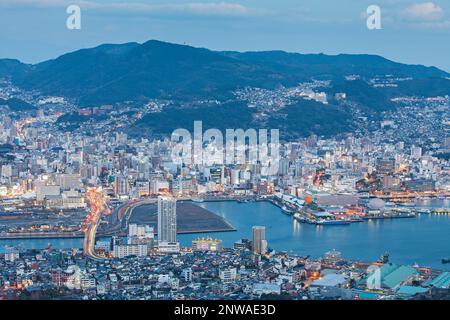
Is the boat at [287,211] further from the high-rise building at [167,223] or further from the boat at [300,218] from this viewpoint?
the high-rise building at [167,223]

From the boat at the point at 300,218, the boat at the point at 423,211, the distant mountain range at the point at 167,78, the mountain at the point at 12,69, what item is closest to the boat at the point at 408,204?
the boat at the point at 423,211

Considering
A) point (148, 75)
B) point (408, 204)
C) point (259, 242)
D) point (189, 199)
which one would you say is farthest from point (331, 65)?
point (259, 242)

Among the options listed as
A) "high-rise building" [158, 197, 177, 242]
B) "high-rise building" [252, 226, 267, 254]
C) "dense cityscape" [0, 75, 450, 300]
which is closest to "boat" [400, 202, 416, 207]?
"dense cityscape" [0, 75, 450, 300]

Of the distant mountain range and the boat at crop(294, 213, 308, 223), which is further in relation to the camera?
the distant mountain range

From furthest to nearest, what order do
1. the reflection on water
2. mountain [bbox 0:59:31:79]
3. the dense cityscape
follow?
mountain [bbox 0:59:31:79] → the reflection on water → the dense cityscape

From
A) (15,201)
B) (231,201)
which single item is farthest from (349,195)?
(15,201)

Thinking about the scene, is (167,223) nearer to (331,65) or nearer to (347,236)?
(347,236)

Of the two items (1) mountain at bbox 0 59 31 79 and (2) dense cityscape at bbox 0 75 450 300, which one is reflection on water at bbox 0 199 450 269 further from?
(1) mountain at bbox 0 59 31 79
